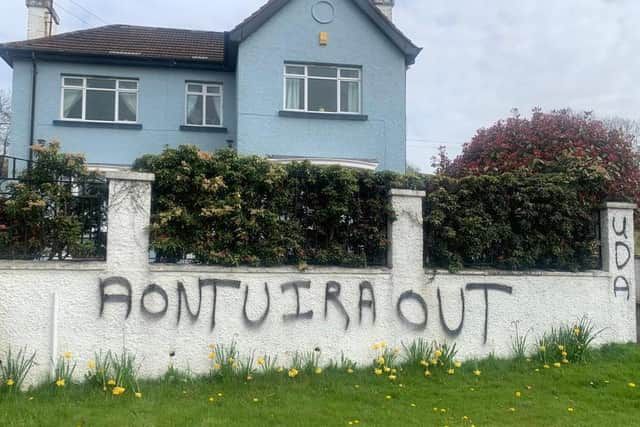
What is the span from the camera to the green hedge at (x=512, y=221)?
718 cm

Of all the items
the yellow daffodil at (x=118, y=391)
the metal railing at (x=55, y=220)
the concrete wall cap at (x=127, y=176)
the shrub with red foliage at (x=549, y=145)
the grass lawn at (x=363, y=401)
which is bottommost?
the grass lawn at (x=363, y=401)

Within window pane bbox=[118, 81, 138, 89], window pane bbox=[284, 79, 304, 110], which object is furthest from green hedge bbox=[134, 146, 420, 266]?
window pane bbox=[118, 81, 138, 89]

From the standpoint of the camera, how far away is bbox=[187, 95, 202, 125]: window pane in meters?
15.4

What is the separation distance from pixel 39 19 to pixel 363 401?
1655 centimetres

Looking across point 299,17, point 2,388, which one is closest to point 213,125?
point 299,17

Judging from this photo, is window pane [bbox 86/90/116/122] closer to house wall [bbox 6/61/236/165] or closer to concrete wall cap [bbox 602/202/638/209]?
house wall [bbox 6/61/236/165]

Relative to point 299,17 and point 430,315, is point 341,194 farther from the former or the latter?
point 299,17

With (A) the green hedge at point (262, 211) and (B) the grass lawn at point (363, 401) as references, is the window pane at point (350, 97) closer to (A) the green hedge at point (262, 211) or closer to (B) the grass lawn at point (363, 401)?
(A) the green hedge at point (262, 211)

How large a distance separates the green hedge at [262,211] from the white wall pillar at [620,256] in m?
3.17

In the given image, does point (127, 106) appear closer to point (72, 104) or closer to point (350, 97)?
point (72, 104)

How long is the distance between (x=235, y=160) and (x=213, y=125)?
9185mm

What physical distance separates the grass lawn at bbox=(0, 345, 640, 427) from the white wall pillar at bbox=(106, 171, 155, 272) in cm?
136

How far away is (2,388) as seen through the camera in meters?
5.64

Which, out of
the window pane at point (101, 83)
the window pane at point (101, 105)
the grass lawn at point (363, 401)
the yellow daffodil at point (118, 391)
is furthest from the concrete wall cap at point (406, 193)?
the window pane at point (101, 83)
